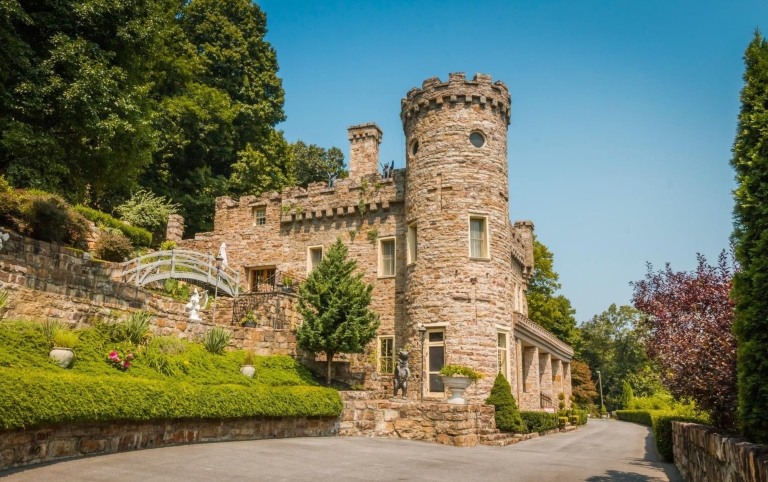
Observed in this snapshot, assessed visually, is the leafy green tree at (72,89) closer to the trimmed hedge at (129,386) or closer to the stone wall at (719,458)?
the trimmed hedge at (129,386)

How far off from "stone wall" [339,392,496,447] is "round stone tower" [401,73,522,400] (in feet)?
11.1

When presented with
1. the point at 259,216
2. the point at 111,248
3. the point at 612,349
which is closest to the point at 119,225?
the point at 111,248

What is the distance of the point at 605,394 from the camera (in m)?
64.4

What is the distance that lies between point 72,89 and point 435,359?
1276 centimetres

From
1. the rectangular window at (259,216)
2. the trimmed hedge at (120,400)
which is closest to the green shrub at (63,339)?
the trimmed hedge at (120,400)

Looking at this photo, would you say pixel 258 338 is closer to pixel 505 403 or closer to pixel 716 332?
pixel 505 403

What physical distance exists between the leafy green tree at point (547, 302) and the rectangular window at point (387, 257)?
20050 millimetres

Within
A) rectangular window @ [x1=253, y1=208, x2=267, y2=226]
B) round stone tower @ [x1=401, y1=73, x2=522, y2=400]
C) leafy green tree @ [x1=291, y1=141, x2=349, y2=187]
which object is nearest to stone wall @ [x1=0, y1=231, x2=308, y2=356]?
round stone tower @ [x1=401, y1=73, x2=522, y2=400]

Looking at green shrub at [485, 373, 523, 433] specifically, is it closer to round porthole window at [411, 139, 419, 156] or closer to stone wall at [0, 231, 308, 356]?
stone wall at [0, 231, 308, 356]

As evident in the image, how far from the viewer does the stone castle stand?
62.3ft

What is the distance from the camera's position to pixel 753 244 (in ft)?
20.3

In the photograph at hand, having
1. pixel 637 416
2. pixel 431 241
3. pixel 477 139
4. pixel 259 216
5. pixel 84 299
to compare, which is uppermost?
pixel 477 139

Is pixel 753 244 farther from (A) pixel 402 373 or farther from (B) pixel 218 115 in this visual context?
(B) pixel 218 115

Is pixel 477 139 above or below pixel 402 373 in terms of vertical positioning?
above
